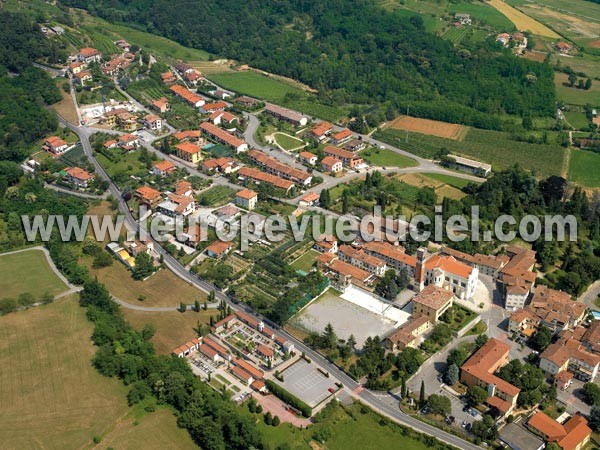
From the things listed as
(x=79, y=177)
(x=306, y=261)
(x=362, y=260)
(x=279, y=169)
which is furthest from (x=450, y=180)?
(x=79, y=177)

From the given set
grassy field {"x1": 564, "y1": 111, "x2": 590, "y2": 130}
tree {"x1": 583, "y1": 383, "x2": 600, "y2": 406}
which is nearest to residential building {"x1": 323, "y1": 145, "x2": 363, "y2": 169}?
grassy field {"x1": 564, "y1": 111, "x2": 590, "y2": 130}

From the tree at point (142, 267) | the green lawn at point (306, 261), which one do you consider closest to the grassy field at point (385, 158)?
the green lawn at point (306, 261)

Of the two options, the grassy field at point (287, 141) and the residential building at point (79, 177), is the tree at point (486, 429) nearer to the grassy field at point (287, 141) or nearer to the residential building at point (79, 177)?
the grassy field at point (287, 141)

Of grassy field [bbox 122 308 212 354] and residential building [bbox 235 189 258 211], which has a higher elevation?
residential building [bbox 235 189 258 211]

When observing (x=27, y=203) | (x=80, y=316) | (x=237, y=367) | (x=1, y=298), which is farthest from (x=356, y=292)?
(x=27, y=203)

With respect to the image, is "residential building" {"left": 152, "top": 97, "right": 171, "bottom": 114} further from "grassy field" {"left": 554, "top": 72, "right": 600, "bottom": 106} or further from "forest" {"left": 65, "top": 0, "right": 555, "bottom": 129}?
"grassy field" {"left": 554, "top": 72, "right": 600, "bottom": 106}

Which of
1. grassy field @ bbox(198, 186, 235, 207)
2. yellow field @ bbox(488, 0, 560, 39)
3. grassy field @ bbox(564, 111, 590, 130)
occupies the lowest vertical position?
grassy field @ bbox(198, 186, 235, 207)

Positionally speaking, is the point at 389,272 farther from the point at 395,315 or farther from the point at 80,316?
the point at 80,316
